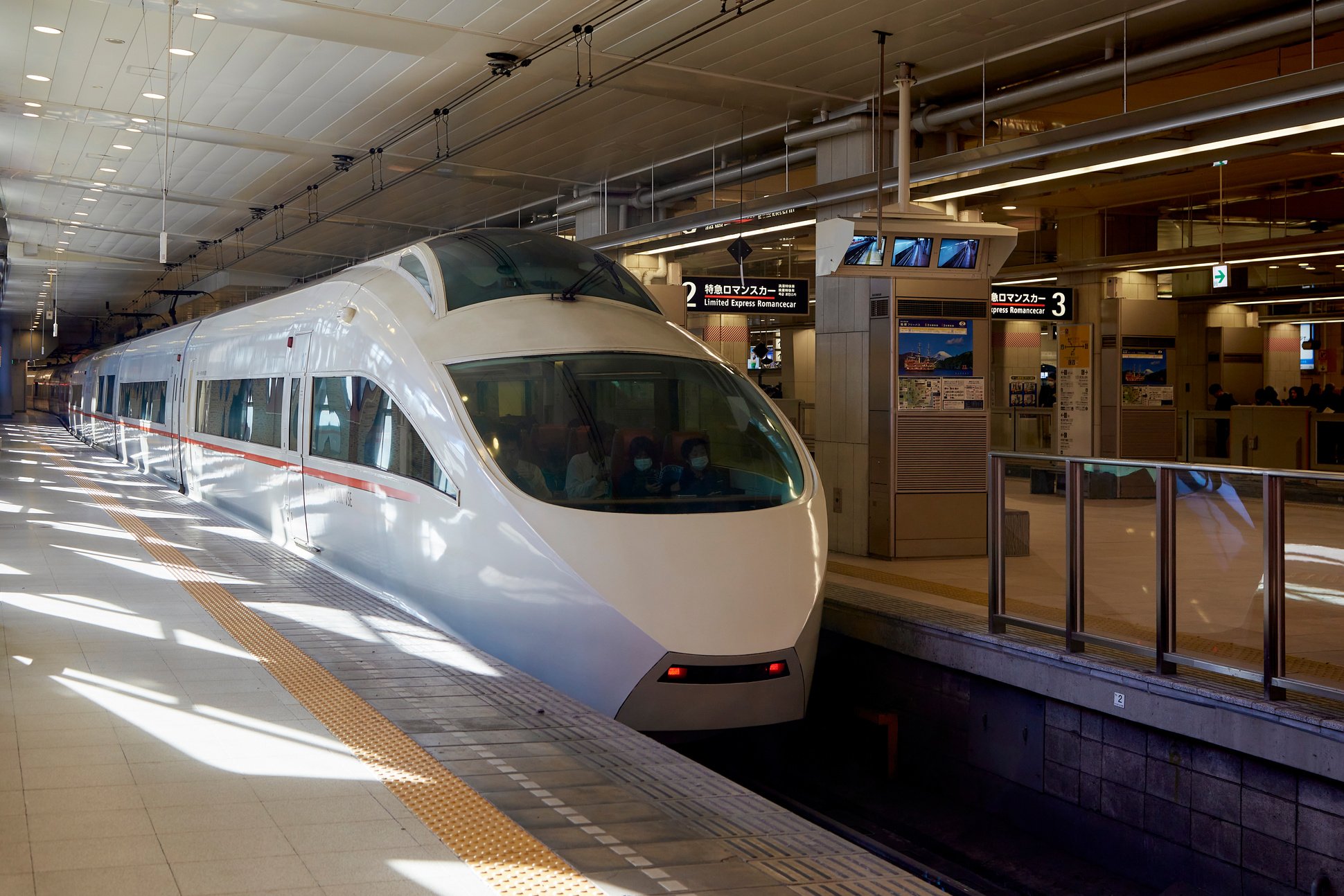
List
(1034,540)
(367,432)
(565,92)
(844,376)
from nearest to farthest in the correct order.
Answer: (1034,540) → (367,432) → (565,92) → (844,376)

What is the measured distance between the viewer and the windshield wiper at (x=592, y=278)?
27.2 feet

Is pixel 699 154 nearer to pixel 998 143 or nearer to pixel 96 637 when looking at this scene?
pixel 998 143

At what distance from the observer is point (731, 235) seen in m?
13.1

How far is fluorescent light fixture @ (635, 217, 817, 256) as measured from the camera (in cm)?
1227

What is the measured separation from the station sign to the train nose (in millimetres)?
8006

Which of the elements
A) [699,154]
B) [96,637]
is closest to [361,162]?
A: [699,154]

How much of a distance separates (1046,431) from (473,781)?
18.4 meters

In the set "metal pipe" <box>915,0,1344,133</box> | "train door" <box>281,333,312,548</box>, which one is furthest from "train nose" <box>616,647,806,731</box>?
"metal pipe" <box>915,0,1344,133</box>

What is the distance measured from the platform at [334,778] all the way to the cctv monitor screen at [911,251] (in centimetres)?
512

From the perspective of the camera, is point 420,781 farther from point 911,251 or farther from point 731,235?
point 731,235

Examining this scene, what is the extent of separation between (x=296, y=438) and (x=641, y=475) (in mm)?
4562

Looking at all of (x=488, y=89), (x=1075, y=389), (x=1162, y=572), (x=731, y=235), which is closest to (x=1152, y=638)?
(x=1162, y=572)

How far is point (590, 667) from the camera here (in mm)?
6293

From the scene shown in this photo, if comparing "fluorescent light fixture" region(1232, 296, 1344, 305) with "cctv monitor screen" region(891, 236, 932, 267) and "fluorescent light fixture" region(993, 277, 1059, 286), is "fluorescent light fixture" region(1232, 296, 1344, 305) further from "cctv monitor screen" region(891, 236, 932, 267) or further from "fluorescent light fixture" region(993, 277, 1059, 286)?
"cctv monitor screen" region(891, 236, 932, 267)
